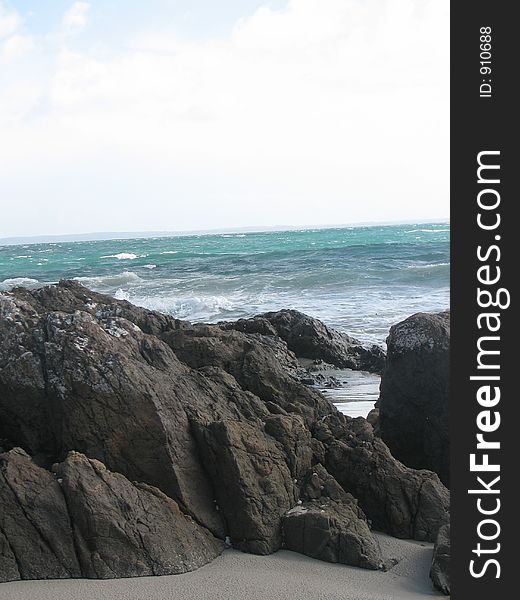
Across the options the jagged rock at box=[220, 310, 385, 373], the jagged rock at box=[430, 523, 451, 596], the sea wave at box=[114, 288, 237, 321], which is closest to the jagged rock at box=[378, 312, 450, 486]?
the jagged rock at box=[430, 523, 451, 596]

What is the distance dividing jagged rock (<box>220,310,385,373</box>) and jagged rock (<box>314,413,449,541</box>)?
6.07m

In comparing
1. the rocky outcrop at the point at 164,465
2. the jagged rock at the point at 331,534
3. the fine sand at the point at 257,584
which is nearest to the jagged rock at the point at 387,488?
the rocky outcrop at the point at 164,465

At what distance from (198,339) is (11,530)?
3.29m

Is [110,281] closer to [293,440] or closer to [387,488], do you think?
[293,440]

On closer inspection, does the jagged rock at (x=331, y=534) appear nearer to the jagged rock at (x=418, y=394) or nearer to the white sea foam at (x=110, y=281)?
the jagged rock at (x=418, y=394)

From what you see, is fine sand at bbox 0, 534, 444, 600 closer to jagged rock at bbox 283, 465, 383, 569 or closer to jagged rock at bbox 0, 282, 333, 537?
jagged rock at bbox 283, 465, 383, 569

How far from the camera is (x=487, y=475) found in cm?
265

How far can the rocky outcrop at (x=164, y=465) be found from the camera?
3.88m

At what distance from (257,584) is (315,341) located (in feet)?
26.8

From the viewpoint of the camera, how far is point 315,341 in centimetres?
1185

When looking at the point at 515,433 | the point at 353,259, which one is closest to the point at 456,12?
the point at 515,433

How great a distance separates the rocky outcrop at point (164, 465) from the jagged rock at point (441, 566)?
36 cm

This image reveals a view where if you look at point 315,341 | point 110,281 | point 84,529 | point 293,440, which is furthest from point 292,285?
point 84,529

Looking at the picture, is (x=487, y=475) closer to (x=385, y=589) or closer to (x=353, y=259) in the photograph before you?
(x=385, y=589)
